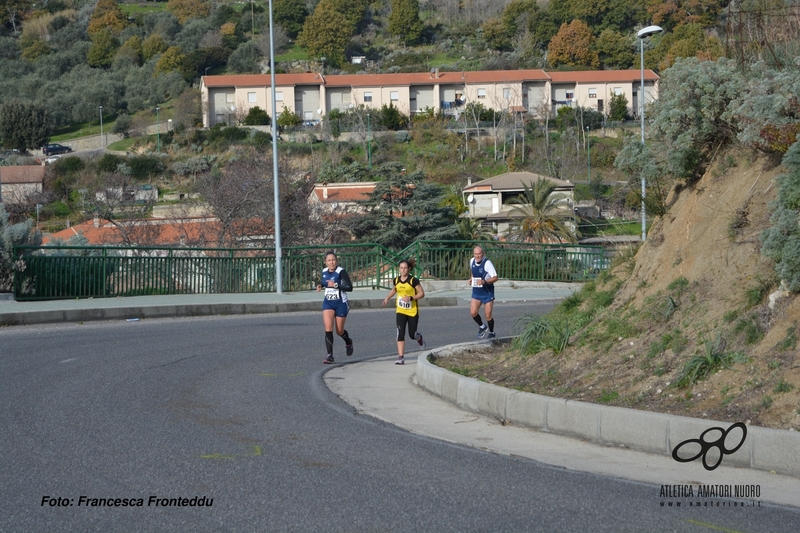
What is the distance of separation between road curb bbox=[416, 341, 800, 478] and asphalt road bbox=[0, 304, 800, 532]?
2.78ft

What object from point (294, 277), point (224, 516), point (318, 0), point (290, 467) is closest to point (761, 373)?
point (290, 467)

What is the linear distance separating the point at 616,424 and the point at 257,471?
3006mm

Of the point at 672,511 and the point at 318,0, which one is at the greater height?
the point at 318,0

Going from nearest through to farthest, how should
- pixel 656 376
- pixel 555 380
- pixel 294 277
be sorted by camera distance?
pixel 656 376 < pixel 555 380 < pixel 294 277

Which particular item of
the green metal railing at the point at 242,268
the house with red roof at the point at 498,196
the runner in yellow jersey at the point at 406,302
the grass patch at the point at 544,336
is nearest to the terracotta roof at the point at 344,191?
the house with red roof at the point at 498,196

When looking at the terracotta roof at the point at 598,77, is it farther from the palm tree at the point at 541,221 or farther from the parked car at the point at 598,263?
the parked car at the point at 598,263

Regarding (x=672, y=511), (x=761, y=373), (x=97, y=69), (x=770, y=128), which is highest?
(x=97, y=69)

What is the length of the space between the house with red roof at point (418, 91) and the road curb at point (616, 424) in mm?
89054

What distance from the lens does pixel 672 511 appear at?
19.5 feet

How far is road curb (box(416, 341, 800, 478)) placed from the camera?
675 centimetres

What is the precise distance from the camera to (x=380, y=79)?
98.9 metres

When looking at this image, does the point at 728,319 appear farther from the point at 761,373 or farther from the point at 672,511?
the point at 672,511

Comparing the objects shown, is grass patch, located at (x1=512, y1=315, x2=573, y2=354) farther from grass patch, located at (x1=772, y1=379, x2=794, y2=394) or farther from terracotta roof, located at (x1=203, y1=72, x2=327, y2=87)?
terracotta roof, located at (x1=203, y1=72, x2=327, y2=87)

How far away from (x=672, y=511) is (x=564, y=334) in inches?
173
